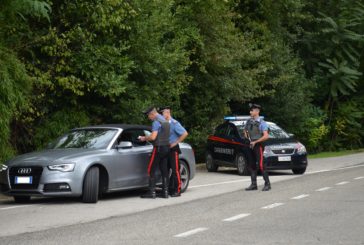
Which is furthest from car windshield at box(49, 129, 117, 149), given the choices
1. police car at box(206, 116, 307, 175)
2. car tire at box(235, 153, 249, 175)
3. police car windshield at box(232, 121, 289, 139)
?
police car windshield at box(232, 121, 289, 139)

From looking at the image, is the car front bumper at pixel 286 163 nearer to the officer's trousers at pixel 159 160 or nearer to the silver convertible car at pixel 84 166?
the silver convertible car at pixel 84 166

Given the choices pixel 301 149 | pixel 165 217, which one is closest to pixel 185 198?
pixel 165 217

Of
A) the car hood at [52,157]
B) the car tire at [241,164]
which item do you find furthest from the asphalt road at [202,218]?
the car tire at [241,164]

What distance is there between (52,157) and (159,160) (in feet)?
7.18

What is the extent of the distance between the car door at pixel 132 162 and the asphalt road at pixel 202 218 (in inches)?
14.2

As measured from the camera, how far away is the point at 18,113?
55.5 feet

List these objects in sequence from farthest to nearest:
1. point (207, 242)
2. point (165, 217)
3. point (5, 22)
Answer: point (5, 22) < point (165, 217) < point (207, 242)

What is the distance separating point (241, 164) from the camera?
22.4m

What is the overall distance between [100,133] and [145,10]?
758 centimetres

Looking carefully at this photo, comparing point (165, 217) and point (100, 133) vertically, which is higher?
point (100, 133)

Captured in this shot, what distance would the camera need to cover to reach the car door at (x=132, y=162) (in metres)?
14.3

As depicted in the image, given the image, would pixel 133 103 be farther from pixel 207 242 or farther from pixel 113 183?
pixel 207 242

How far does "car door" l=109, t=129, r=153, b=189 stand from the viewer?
14.3 meters

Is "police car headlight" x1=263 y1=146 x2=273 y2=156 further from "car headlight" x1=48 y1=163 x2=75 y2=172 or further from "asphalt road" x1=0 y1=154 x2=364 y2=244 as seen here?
"car headlight" x1=48 y1=163 x2=75 y2=172
